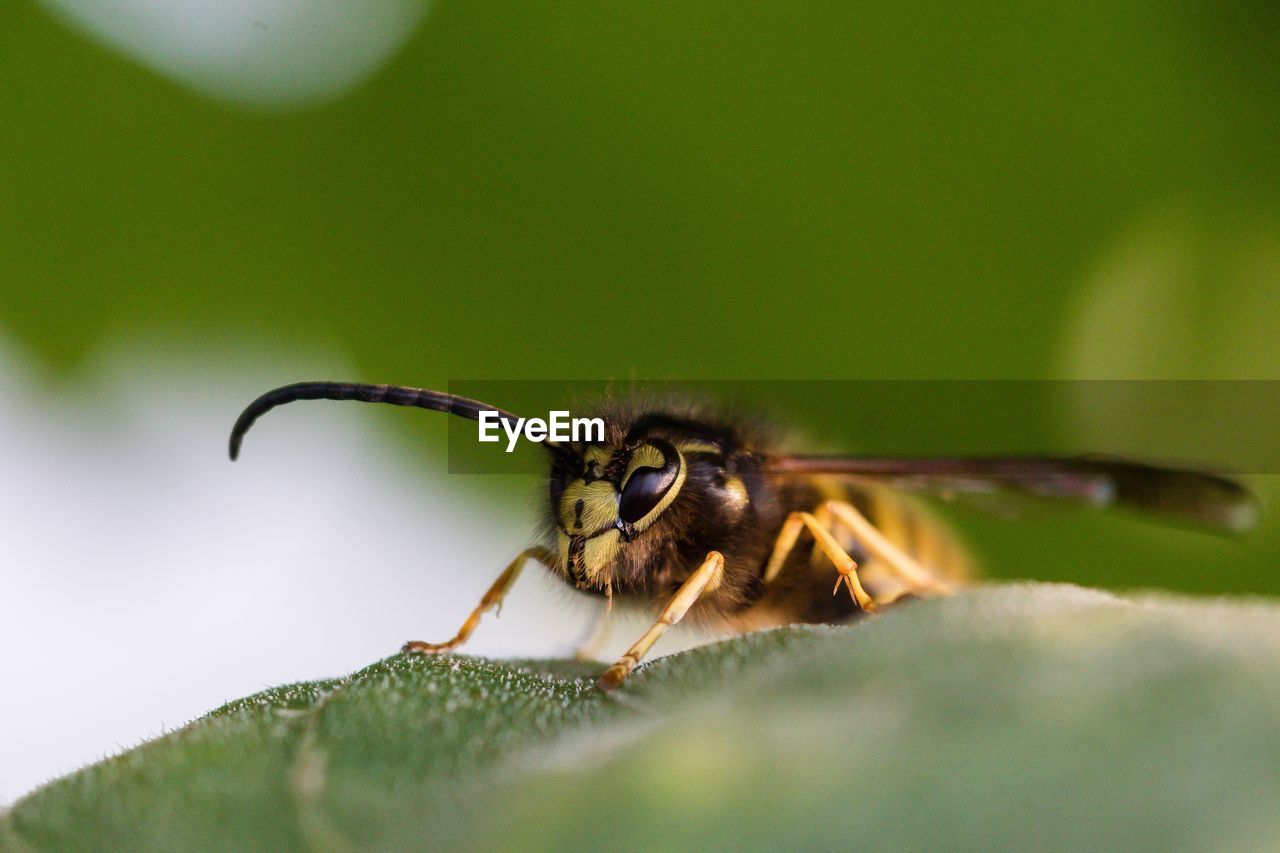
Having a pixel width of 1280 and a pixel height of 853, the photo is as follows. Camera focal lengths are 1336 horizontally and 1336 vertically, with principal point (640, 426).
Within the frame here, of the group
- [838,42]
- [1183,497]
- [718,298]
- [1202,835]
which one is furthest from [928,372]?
[1202,835]

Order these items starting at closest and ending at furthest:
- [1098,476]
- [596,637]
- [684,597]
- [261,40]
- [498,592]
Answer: [684,597]
[1098,476]
[498,592]
[596,637]
[261,40]

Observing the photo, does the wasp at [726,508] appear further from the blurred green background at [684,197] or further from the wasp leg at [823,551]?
the blurred green background at [684,197]

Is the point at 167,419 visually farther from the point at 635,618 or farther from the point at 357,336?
the point at 635,618

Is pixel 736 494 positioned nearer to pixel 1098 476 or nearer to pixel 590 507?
pixel 590 507

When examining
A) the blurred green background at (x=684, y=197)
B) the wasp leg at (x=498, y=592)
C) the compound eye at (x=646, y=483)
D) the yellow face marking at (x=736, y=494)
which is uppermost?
the blurred green background at (x=684, y=197)

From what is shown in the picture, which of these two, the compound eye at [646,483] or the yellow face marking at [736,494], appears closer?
the compound eye at [646,483]
